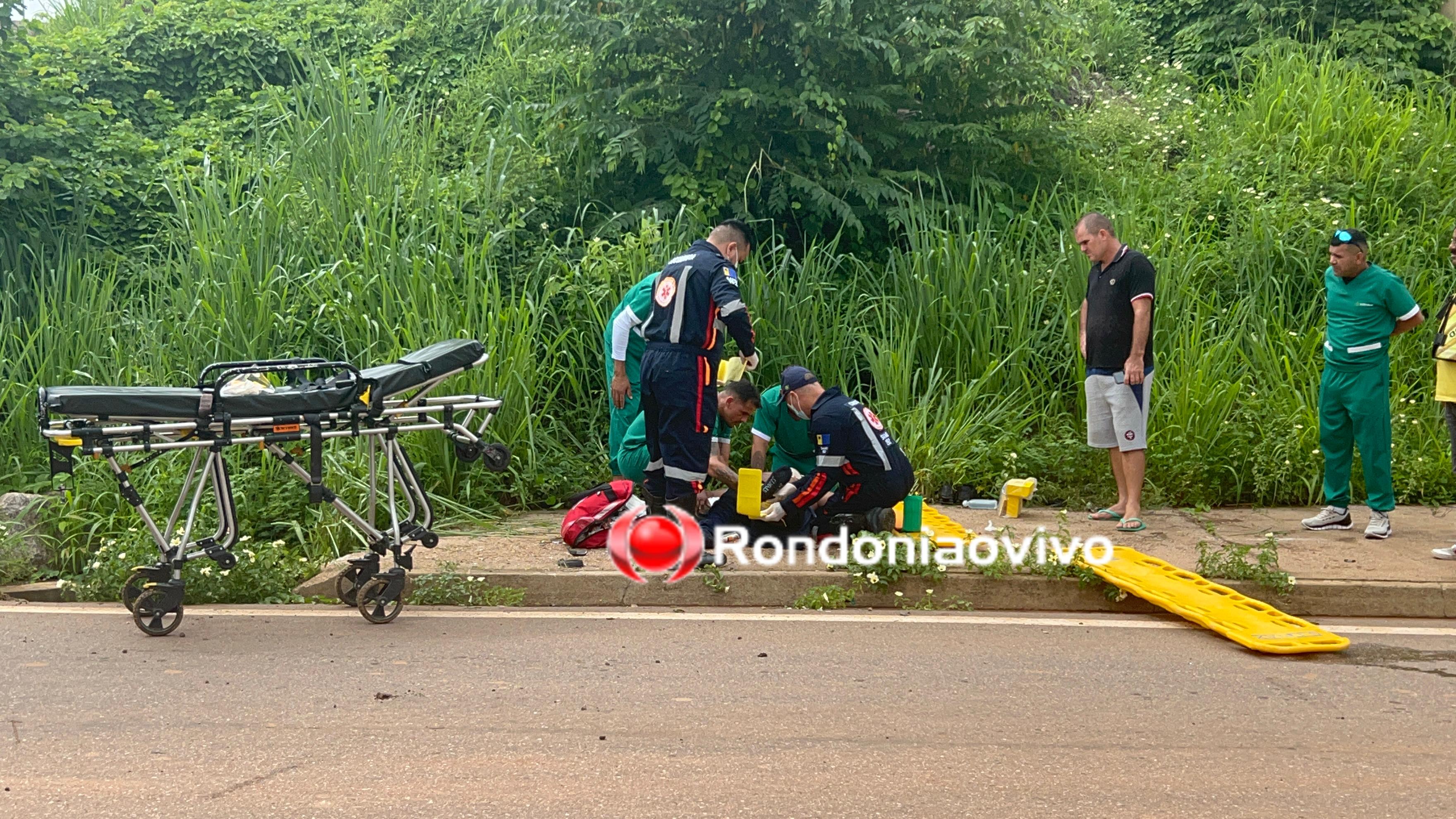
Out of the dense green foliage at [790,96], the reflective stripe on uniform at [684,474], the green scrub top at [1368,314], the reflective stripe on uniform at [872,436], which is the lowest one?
the reflective stripe on uniform at [684,474]

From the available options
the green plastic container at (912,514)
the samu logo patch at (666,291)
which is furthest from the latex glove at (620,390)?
the green plastic container at (912,514)

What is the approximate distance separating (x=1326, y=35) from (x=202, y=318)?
1219 cm

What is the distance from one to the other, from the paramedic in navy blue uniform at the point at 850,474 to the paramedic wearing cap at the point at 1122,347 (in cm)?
146

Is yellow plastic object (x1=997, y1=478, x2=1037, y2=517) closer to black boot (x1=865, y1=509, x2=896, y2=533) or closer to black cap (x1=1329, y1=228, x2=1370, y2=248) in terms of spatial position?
black boot (x1=865, y1=509, x2=896, y2=533)

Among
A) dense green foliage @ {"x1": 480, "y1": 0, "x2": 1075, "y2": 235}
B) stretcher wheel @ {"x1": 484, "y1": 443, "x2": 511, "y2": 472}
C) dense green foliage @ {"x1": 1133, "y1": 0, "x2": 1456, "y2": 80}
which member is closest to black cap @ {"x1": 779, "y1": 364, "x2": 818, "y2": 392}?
stretcher wheel @ {"x1": 484, "y1": 443, "x2": 511, "y2": 472}

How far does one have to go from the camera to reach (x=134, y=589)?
5949mm

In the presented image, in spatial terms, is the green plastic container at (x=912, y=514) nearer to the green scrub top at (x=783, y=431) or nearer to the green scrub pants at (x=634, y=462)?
the green scrub top at (x=783, y=431)

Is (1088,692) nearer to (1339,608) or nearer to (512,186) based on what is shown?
(1339,608)

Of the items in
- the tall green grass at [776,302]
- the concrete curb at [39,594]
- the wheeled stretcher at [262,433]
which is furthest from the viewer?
the tall green grass at [776,302]

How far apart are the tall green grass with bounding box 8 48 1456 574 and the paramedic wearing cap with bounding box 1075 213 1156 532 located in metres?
0.86

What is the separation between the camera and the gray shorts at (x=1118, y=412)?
7.91 m

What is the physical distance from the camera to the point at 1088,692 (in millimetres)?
4934

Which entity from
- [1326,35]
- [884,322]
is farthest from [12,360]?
[1326,35]

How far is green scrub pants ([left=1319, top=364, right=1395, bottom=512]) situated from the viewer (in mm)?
7586
